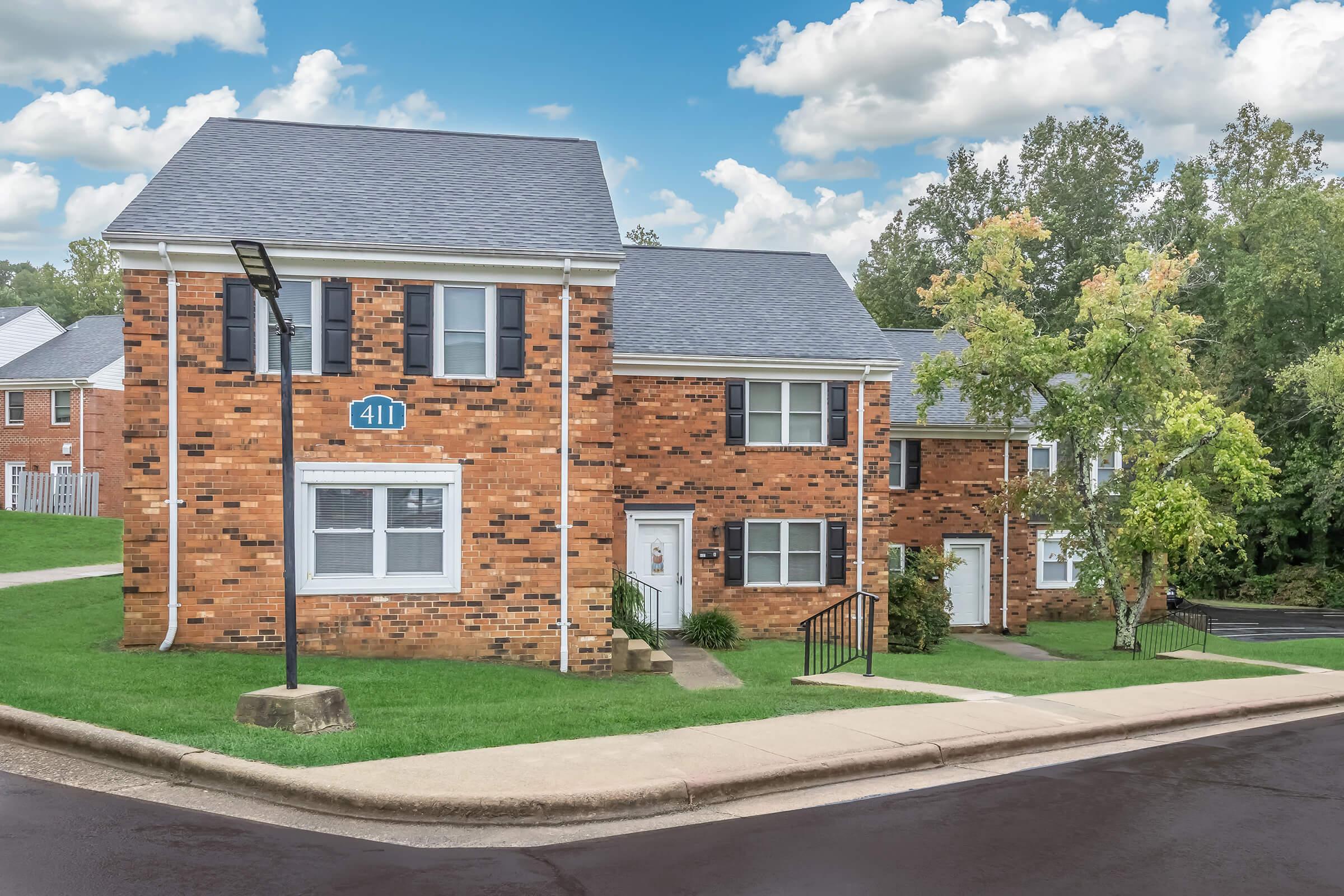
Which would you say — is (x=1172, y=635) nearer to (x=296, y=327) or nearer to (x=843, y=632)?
(x=843, y=632)

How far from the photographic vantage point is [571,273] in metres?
14.3

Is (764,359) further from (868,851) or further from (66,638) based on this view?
(868,851)

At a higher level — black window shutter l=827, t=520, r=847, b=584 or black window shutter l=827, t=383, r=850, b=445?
black window shutter l=827, t=383, r=850, b=445

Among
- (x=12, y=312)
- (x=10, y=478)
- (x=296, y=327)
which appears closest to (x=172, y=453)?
(x=296, y=327)

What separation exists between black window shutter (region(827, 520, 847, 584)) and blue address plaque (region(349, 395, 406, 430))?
942 cm

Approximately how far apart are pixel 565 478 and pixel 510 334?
208 centimetres

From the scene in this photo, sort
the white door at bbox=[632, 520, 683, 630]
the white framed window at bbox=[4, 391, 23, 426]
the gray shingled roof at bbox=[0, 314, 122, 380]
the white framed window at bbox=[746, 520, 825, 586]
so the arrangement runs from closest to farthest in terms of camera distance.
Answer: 1. the white door at bbox=[632, 520, 683, 630]
2. the white framed window at bbox=[746, 520, 825, 586]
3. the gray shingled roof at bbox=[0, 314, 122, 380]
4. the white framed window at bbox=[4, 391, 23, 426]

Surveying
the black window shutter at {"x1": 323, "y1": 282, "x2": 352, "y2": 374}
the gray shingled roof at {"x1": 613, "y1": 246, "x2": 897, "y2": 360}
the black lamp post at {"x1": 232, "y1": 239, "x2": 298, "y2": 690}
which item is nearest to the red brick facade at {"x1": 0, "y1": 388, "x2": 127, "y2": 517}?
the gray shingled roof at {"x1": 613, "y1": 246, "x2": 897, "y2": 360}

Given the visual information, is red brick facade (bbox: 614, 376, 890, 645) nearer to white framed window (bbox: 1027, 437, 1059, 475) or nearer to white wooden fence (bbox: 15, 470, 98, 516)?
white framed window (bbox: 1027, 437, 1059, 475)

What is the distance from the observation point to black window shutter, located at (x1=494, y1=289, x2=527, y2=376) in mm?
14211

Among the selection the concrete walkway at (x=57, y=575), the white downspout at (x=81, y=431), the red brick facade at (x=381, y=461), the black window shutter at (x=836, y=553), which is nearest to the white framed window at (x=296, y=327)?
the red brick facade at (x=381, y=461)

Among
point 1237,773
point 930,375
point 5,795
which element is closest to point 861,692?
point 1237,773

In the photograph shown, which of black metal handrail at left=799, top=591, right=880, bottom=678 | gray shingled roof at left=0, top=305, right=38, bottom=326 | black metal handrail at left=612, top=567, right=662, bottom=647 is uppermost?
gray shingled roof at left=0, top=305, right=38, bottom=326

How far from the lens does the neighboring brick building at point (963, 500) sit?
80.9 feet
